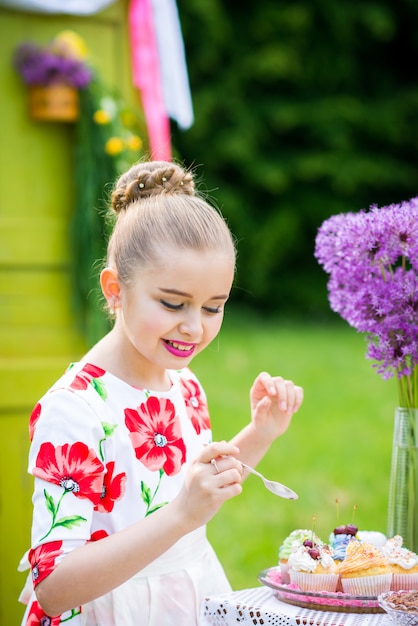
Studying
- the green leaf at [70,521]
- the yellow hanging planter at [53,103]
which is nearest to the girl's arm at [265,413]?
the green leaf at [70,521]

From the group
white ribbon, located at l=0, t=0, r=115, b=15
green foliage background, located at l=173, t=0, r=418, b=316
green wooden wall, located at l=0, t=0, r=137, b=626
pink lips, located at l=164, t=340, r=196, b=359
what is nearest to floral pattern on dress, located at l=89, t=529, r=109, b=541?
pink lips, located at l=164, t=340, r=196, b=359

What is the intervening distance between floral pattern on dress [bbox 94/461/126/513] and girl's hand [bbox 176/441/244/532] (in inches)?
7.1

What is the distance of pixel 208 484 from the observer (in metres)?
1.41

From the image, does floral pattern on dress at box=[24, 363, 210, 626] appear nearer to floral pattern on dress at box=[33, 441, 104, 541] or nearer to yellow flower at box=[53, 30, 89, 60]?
floral pattern on dress at box=[33, 441, 104, 541]

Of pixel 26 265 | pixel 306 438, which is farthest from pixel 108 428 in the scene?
pixel 306 438

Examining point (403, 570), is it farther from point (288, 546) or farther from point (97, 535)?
point (97, 535)

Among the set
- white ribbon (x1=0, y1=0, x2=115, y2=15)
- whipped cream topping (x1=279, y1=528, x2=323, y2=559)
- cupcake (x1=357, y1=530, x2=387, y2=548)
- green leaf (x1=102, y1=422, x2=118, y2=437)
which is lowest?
cupcake (x1=357, y1=530, x2=387, y2=548)

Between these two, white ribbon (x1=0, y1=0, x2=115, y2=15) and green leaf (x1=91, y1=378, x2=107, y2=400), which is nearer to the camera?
green leaf (x1=91, y1=378, x2=107, y2=400)

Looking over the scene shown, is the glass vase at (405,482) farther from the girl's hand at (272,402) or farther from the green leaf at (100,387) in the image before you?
the green leaf at (100,387)

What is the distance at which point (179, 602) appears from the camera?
5.35 feet

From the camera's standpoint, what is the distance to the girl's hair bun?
169 cm

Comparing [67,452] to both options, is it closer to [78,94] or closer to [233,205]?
[78,94]

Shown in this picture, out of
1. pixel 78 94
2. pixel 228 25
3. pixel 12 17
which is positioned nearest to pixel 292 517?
pixel 78 94

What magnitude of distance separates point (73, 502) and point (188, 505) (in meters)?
0.20
